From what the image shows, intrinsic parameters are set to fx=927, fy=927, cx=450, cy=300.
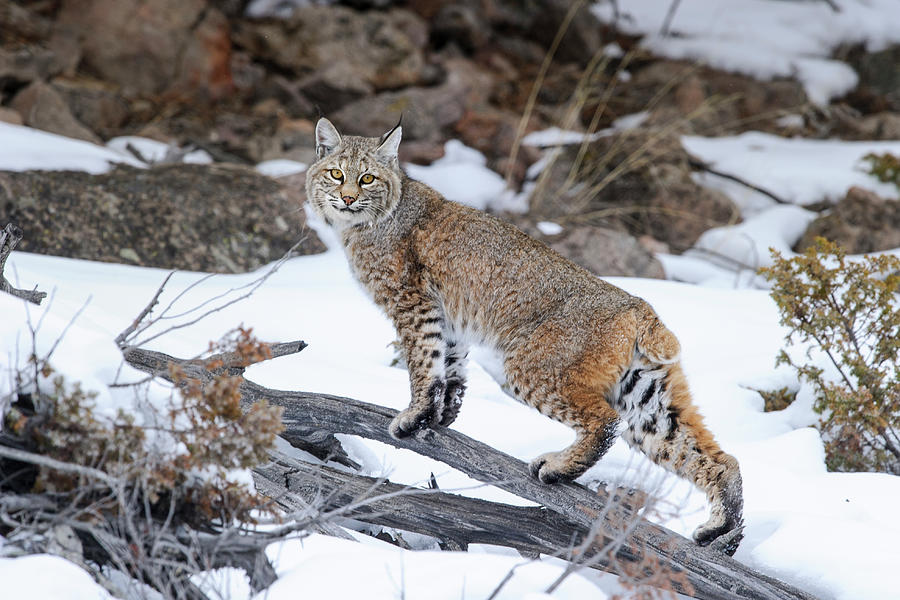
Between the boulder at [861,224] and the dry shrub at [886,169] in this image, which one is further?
the dry shrub at [886,169]

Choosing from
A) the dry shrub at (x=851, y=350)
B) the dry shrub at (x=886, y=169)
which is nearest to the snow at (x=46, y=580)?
the dry shrub at (x=851, y=350)

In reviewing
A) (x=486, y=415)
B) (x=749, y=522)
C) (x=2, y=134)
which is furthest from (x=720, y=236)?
(x=2, y=134)

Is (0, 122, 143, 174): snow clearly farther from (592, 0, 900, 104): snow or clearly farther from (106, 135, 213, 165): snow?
(592, 0, 900, 104): snow

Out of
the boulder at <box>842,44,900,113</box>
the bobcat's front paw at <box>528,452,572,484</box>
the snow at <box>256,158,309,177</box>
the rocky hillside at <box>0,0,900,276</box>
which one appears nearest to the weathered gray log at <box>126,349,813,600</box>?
the bobcat's front paw at <box>528,452,572,484</box>

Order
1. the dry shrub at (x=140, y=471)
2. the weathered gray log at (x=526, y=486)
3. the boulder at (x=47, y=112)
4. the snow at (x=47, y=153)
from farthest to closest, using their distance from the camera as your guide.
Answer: the boulder at (x=47, y=112)
the snow at (x=47, y=153)
the weathered gray log at (x=526, y=486)
the dry shrub at (x=140, y=471)

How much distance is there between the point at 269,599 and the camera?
9.99 ft

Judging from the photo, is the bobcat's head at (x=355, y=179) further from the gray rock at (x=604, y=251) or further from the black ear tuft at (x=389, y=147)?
the gray rock at (x=604, y=251)

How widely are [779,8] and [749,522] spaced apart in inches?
464

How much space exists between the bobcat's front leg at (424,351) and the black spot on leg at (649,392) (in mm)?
1041

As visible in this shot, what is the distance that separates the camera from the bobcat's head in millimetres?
5270

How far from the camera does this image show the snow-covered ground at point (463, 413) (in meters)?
3.21

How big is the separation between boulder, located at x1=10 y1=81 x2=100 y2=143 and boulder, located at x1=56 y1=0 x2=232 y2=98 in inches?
66.2

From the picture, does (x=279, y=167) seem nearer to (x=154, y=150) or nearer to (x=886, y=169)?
(x=154, y=150)

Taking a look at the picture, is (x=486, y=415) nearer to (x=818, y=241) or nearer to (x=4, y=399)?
(x=818, y=241)
